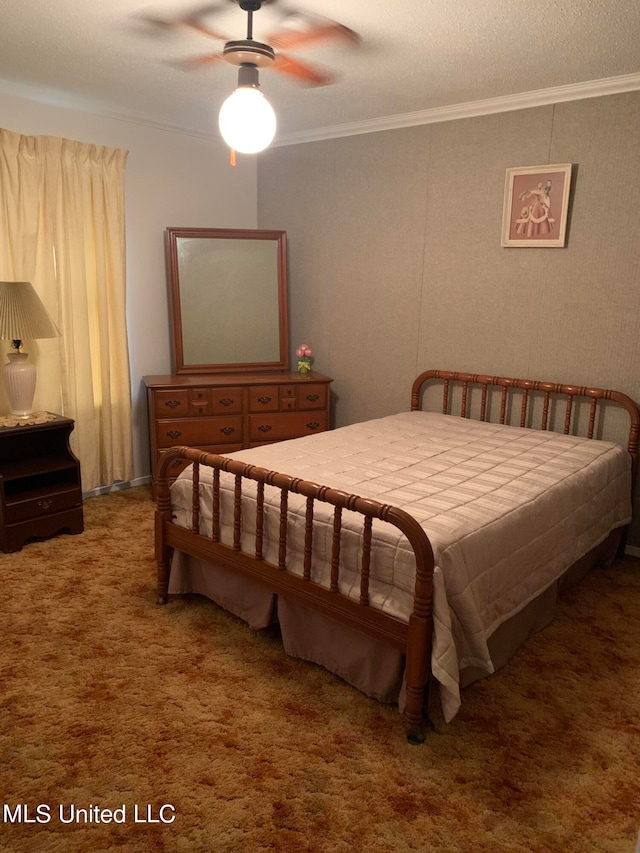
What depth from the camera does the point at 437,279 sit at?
4086 mm

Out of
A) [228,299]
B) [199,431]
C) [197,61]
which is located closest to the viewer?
[197,61]

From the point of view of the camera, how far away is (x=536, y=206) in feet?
11.8

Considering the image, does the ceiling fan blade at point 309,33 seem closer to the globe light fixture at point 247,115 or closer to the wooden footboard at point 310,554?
the globe light fixture at point 247,115

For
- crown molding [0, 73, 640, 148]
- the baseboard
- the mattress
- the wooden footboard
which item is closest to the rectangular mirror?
crown molding [0, 73, 640, 148]

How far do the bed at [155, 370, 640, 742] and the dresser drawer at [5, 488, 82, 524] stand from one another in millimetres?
1013

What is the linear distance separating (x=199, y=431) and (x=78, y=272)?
1.26 meters

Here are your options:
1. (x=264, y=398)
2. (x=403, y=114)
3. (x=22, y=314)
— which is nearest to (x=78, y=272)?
(x=22, y=314)

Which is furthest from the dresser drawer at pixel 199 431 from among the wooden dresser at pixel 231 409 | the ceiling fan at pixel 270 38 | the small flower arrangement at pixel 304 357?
the ceiling fan at pixel 270 38

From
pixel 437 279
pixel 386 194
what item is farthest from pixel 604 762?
pixel 386 194

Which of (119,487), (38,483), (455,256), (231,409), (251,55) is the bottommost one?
(119,487)

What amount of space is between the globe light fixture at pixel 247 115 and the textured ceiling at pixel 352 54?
1.04 feet

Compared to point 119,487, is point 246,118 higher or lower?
higher

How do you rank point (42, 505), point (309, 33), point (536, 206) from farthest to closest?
point (536, 206) → point (42, 505) → point (309, 33)

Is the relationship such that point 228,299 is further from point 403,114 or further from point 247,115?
point 247,115
